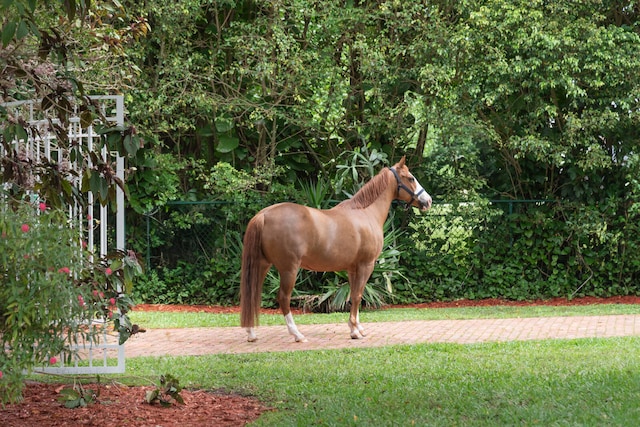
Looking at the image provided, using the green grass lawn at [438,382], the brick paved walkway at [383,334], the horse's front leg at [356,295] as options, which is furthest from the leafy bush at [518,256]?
the green grass lawn at [438,382]

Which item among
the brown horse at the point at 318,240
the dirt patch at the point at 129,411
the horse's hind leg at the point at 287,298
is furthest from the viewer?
the horse's hind leg at the point at 287,298

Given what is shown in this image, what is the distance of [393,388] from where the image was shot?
715 cm

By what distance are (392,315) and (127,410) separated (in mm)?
7453

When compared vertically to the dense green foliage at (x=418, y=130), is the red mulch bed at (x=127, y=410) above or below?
below

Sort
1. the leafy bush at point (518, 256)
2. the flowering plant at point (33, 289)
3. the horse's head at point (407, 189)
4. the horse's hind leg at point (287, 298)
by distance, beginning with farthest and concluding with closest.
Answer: the leafy bush at point (518, 256) → the horse's head at point (407, 189) → the horse's hind leg at point (287, 298) → the flowering plant at point (33, 289)

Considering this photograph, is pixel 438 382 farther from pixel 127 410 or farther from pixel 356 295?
pixel 356 295

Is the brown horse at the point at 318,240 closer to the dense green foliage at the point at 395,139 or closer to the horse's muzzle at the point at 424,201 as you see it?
the horse's muzzle at the point at 424,201

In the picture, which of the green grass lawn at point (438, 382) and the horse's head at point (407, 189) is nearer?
the green grass lawn at point (438, 382)

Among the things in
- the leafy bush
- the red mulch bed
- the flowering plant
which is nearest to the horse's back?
the red mulch bed

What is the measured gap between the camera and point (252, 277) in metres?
10.0

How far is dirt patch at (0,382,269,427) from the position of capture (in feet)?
20.1

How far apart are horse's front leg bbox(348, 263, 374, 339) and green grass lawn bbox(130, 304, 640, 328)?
1.82 meters

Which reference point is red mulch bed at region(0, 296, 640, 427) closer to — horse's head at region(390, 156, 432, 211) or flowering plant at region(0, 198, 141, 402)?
flowering plant at region(0, 198, 141, 402)

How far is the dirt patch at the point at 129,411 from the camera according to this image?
6.11m
